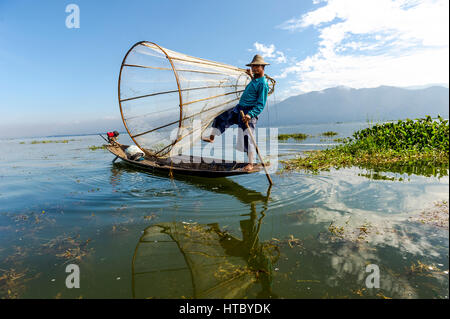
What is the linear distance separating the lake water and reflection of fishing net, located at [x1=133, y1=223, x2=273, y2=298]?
10 millimetres

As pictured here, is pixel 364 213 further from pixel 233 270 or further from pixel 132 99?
pixel 132 99

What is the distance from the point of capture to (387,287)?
6.02 ft

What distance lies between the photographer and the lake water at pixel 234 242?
1942 millimetres

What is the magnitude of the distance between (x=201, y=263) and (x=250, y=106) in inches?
149

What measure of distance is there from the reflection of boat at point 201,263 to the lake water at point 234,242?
1cm

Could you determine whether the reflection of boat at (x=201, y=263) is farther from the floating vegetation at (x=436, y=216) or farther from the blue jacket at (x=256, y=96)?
the blue jacket at (x=256, y=96)

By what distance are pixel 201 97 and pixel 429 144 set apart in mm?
6932

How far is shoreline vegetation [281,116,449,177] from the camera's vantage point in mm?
5820

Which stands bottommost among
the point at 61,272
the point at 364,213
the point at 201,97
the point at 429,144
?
the point at 61,272

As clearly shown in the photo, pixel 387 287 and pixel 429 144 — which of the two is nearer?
pixel 387 287

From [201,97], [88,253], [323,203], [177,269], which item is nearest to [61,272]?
[88,253]

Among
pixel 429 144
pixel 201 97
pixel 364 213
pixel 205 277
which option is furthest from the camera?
pixel 429 144
